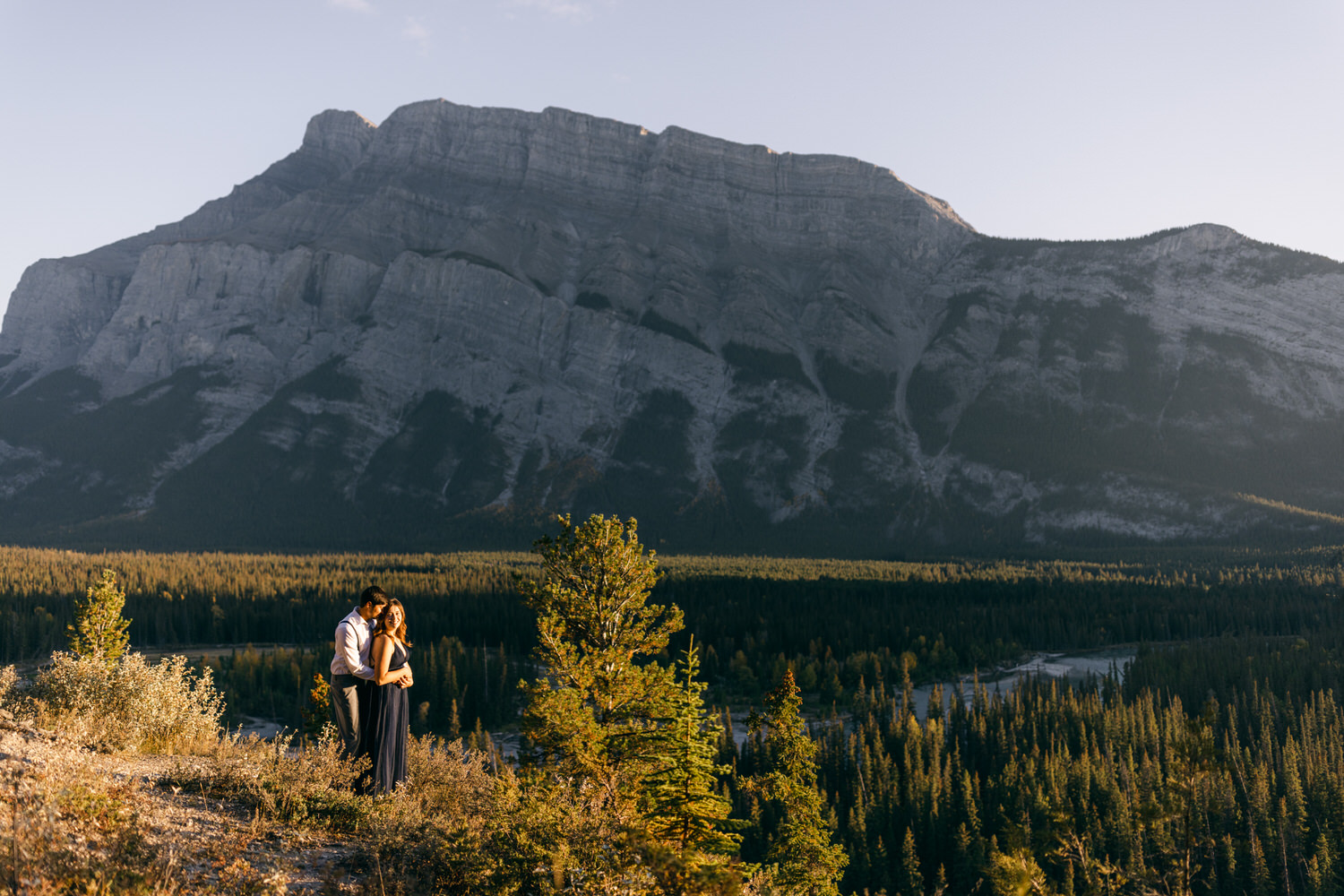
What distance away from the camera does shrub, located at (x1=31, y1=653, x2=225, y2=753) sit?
59.4ft

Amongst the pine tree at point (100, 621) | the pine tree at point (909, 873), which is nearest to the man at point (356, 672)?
the pine tree at point (100, 621)

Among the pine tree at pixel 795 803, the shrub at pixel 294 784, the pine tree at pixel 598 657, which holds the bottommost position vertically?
the pine tree at pixel 795 803

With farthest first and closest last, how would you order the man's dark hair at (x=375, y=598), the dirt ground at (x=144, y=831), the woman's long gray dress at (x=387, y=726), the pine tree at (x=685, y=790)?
the pine tree at (x=685, y=790)
the man's dark hair at (x=375, y=598)
the woman's long gray dress at (x=387, y=726)
the dirt ground at (x=144, y=831)

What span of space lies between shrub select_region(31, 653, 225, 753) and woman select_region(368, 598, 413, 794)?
16.8 ft

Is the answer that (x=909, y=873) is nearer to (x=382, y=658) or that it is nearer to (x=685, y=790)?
(x=685, y=790)

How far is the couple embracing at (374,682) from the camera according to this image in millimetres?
16438

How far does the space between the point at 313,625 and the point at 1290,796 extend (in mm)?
122238

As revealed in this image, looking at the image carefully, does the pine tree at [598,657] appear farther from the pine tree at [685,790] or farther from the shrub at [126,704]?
the shrub at [126,704]

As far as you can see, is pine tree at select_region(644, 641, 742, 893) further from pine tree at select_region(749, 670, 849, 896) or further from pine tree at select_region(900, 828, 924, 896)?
pine tree at select_region(900, 828, 924, 896)

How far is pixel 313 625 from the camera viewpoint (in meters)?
137

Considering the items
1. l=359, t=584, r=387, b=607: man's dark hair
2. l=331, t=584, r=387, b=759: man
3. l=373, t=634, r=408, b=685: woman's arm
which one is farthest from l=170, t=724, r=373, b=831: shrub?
l=359, t=584, r=387, b=607: man's dark hair

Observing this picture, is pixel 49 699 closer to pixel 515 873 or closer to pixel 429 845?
pixel 429 845

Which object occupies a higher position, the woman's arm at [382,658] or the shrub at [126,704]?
the woman's arm at [382,658]

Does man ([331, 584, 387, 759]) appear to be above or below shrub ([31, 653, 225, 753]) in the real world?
Answer: above
